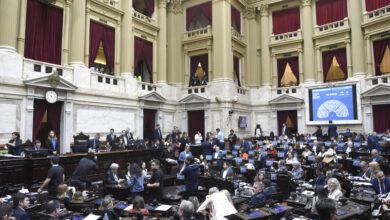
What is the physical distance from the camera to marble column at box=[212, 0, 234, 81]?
729 inches

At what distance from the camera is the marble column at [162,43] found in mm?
19266

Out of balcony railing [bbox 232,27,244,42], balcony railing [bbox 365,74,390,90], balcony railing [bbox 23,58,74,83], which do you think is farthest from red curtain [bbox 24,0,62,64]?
balcony railing [bbox 365,74,390,90]

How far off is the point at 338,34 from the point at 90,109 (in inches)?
653

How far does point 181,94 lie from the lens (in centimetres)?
2019

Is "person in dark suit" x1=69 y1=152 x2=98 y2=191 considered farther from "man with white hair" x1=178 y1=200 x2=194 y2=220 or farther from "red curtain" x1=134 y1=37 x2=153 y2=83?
"red curtain" x1=134 y1=37 x2=153 y2=83

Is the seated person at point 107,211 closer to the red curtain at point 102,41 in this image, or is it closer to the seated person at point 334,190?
the seated person at point 334,190

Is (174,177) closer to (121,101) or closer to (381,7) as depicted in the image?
(121,101)

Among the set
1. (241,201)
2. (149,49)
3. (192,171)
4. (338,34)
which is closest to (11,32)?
(149,49)

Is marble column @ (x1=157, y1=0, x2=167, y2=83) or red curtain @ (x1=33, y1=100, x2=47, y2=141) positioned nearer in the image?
red curtain @ (x1=33, y1=100, x2=47, y2=141)

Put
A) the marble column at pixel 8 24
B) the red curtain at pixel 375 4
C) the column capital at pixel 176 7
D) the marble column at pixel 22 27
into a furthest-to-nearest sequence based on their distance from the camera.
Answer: the column capital at pixel 176 7, the red curtain at pixel 375 4, the marble column at pixel 22 27, the marble column at pixel 8 24

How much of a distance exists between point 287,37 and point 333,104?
6.18 metres

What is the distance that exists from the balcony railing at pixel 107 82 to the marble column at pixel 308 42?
1275 cm

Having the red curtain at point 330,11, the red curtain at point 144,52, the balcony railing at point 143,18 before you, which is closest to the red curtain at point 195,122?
the red curtain at point 144,52

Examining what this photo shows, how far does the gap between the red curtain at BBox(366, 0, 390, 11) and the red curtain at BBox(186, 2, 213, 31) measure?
1015cm
